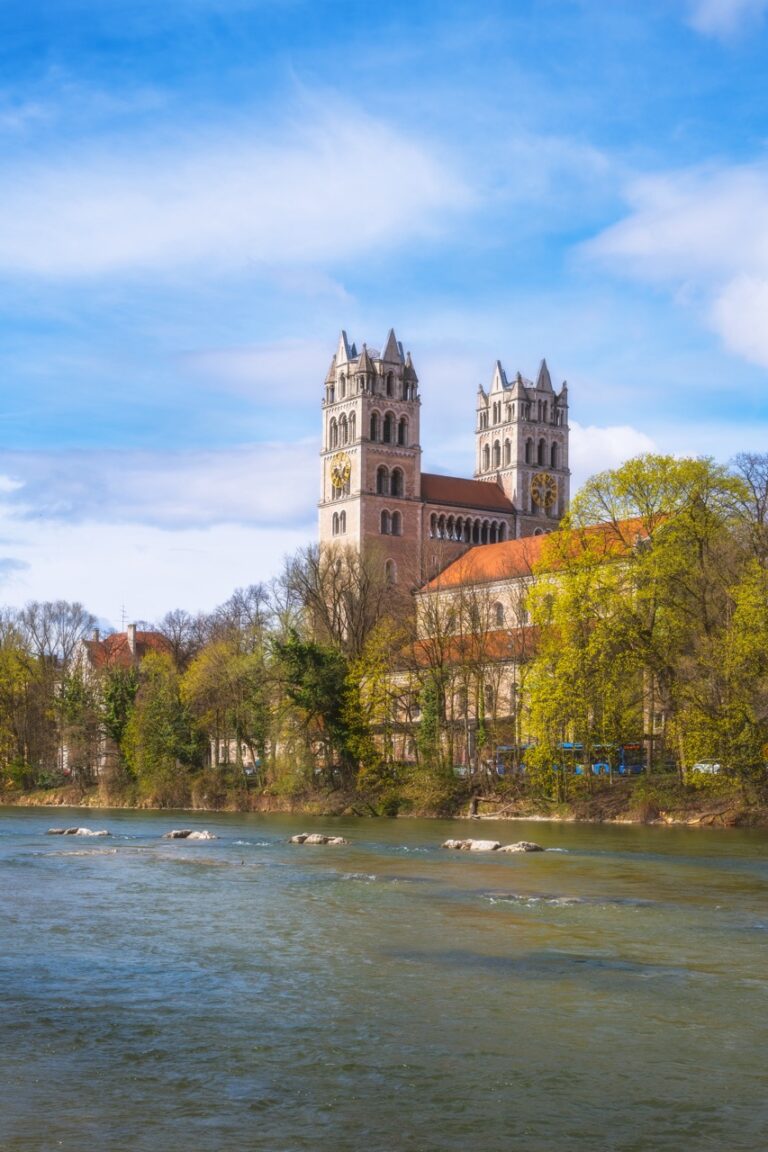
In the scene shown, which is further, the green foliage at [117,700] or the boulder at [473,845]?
the green foliage at [117,700]

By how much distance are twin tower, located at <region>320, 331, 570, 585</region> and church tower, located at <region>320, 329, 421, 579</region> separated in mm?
99

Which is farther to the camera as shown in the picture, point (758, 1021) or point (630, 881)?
point (630, 881)

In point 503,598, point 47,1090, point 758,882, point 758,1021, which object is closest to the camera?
point 47,1090

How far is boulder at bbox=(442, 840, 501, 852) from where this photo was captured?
44562 millimetres

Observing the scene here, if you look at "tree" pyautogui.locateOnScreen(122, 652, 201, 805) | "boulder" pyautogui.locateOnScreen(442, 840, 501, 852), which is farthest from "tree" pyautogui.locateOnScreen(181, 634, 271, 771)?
"boulder" pyautogui.locateOnScreen(442, 840, 501, 852)

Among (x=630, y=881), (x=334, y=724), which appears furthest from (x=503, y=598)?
(x=630, y=881)

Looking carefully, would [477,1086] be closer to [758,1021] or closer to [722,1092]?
[722,1092]

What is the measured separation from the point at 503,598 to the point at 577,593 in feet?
173

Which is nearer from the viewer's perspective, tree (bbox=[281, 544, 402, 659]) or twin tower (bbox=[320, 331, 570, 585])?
tree (bbox=[281, 544, 402, 659])

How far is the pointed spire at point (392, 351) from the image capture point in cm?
14488

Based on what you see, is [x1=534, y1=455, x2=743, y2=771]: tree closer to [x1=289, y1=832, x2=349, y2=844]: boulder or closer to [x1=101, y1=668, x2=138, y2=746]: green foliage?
[x1=289, y1=832, x2=349, y2=844]: boulder

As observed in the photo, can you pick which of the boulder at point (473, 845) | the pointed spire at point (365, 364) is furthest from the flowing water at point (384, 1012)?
the pointed spire at point (365, 364)

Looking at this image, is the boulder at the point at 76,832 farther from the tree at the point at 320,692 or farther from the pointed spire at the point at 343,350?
the pointed spire at the point at 343,350

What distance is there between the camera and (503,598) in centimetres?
11231
